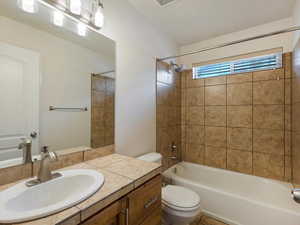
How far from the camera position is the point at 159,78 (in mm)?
2152

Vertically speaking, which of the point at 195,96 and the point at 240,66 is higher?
the point at 240,66

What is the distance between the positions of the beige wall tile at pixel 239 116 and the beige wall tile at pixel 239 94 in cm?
8

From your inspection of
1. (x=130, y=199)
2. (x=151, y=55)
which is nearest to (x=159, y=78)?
(x=151, y=55)

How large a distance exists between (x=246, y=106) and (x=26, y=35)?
2.49m

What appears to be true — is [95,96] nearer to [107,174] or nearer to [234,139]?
[107,174]

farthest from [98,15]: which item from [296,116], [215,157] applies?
[215,157]

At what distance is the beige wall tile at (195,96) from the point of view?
2486 mm

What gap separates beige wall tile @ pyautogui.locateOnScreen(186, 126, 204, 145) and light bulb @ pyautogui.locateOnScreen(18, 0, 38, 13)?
7.80ft

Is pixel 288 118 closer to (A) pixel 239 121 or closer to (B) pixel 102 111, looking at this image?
(A) pixel 239 121

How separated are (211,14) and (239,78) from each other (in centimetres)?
96

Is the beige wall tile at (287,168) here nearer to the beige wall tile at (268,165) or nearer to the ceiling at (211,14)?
the beige wall tile at (268,165)

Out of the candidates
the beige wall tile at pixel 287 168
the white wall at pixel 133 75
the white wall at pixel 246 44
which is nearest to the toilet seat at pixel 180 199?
Result: the white wall at pixel 133 75

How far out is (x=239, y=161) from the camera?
2.18 metres

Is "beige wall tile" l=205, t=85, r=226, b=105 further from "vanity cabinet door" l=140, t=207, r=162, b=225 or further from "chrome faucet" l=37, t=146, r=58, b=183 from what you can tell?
"chrome faucet" l=37, t=146, r=58, b=183
